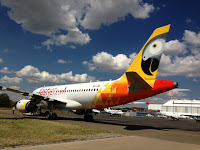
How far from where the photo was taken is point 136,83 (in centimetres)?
1545

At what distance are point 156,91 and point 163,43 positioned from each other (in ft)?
13.7

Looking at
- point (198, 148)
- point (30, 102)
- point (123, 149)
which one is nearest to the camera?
point (123, 149)

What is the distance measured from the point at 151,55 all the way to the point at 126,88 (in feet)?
12.1

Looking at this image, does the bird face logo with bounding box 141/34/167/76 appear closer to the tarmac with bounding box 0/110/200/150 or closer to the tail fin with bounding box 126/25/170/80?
the tail fin with bounding box 126/25/170/80

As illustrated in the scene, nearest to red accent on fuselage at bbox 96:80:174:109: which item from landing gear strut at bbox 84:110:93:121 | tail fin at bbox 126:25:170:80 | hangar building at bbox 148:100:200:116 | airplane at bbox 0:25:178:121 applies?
airplane at bbox 0:25:178:121

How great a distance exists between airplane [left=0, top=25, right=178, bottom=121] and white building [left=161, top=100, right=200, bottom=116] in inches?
3233

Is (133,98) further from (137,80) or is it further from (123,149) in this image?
(123,149)

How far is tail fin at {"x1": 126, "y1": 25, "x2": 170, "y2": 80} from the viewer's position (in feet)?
53.2

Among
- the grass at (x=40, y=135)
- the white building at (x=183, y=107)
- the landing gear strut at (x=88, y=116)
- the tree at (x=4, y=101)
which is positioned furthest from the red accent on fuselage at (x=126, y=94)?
the tree at (x=4, y=101)

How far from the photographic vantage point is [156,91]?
15516mm

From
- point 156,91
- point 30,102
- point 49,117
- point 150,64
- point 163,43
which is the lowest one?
point 49,117

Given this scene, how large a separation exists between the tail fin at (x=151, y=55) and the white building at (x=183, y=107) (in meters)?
85.1

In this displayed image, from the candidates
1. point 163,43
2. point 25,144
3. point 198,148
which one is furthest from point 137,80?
point 25,144

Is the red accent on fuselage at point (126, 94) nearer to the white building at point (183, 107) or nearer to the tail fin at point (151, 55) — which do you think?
the tail fin at point (151, 55)
